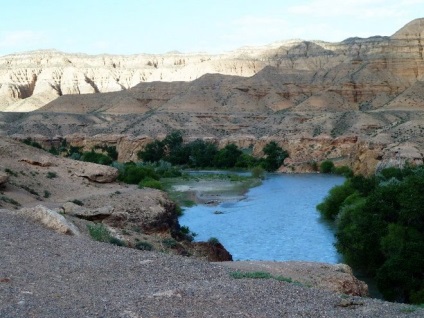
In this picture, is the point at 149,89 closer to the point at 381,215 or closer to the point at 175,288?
the point at 381,215

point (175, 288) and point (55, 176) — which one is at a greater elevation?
point (175, 288)

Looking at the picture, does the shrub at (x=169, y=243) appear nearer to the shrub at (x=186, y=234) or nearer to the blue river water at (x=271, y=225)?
the shrub at (x=186, y=234)

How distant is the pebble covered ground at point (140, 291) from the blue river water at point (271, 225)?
1392 cm

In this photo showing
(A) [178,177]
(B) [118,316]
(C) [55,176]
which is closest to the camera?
(B) [118,316]

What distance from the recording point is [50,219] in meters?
13.3

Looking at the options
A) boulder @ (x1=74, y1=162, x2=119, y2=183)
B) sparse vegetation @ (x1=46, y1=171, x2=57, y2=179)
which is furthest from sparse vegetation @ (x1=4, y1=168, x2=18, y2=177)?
boulder @ (x1=74, y1=162, x2=119, y2=183)

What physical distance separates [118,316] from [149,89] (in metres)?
101

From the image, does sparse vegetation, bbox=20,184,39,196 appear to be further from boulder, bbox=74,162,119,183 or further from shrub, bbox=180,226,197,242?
shrub, bbox=180,226,197,242

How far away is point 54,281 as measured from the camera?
29.6 feet

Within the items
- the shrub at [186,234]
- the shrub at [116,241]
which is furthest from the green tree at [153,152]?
the shrub at [116,241]

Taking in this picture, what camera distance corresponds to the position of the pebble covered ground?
7.93 metres

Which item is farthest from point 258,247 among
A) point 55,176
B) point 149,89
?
point 149,89

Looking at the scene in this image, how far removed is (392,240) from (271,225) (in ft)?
44.3

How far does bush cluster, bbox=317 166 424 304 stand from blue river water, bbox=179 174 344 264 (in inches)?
107
